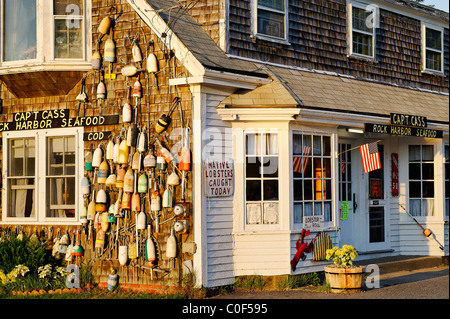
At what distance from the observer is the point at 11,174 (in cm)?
1420

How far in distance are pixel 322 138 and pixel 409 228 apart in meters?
4.38

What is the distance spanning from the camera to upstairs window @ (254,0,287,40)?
13.9m

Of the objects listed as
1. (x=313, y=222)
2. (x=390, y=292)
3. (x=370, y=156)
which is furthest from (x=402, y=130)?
(x=390, y=292)

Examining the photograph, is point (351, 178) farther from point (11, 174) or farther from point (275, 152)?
point (11, 174)

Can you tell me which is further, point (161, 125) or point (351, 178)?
point (351, 178)

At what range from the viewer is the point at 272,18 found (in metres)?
14.2

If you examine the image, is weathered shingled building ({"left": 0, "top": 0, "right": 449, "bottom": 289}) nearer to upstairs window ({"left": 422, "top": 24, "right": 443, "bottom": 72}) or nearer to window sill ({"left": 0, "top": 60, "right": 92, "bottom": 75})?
window sill ({"left": 0, "top": 60, "right": 92, "bottom": 75})

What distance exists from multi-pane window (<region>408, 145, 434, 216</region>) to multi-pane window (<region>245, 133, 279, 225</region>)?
5146mm

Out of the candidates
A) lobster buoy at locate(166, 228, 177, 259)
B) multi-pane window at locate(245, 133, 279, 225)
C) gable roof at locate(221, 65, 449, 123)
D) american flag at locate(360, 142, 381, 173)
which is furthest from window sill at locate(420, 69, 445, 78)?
lobster buoy at locate(166, 228, 177, 259)

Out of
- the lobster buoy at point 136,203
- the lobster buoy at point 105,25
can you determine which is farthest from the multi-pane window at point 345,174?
the lobster buoy at point 105,25

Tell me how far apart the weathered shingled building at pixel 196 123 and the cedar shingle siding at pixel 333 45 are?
4cm

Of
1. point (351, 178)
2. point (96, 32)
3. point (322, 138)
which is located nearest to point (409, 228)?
point (351, 178)
